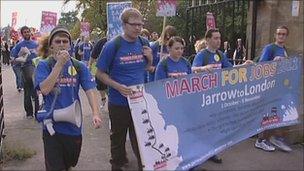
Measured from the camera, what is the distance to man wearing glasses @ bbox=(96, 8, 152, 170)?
17.0ft

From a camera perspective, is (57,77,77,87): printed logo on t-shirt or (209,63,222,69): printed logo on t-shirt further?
(209,63,222,69): printed logo on t-shirt

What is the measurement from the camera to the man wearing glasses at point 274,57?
6.73 meters

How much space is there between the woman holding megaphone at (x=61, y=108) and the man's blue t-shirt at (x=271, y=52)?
3036 millimetres

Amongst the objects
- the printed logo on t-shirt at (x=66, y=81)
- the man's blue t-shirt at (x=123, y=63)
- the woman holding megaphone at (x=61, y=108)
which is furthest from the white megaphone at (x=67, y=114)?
the man's blue t-shirt at (x=123, y=63)

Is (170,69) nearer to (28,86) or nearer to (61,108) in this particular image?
(61,108)

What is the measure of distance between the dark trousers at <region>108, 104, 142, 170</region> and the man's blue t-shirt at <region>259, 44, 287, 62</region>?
7.41 feet

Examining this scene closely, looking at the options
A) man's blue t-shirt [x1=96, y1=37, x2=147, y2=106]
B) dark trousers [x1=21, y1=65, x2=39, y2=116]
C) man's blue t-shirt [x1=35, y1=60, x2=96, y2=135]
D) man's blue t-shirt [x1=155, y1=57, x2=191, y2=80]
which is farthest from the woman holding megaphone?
dark trousers [x1=21, y1=65, x2=39, y2=116]

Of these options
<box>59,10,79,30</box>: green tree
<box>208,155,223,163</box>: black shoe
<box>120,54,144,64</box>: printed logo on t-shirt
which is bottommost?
<box>208,155,223,163</box>: black shoe

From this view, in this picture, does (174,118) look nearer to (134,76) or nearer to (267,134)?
(134,76)

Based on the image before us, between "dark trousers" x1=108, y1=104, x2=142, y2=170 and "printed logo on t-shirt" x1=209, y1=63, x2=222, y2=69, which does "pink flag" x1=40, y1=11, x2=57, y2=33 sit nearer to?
"printed logo on t-shirt" x1=209, y1=63, x2=222, y2=69

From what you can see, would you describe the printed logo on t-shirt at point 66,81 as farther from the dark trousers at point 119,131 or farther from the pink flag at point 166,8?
the pink flag at point 166,8

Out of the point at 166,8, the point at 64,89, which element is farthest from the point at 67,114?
the point at 166,8

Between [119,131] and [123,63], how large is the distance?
31.0 inches

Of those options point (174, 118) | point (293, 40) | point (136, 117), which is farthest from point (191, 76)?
point (293, 40)
